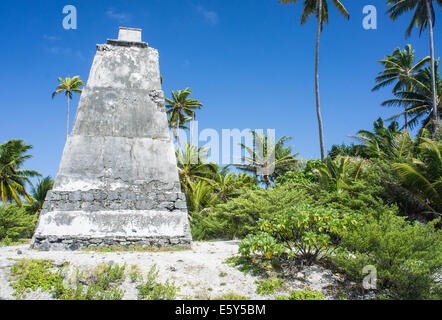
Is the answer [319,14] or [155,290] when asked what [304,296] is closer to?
[155,290]

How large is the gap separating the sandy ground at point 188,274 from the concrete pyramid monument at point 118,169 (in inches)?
40.9

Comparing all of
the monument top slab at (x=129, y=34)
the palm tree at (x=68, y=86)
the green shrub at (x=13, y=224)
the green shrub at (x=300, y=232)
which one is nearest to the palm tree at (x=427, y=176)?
the green shrub at (x=300, y=232)

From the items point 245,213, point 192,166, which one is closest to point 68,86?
point 192,166

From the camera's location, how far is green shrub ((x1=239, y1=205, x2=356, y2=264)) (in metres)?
5.69

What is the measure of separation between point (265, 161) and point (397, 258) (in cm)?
1995

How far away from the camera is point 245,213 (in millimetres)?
10539

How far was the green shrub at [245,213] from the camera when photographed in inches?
Result: 401

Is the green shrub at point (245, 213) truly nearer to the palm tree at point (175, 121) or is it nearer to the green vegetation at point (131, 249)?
the green vegetation at point (131, 249)

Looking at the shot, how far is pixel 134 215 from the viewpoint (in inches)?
315

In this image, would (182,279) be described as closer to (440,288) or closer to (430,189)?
(440,288)
